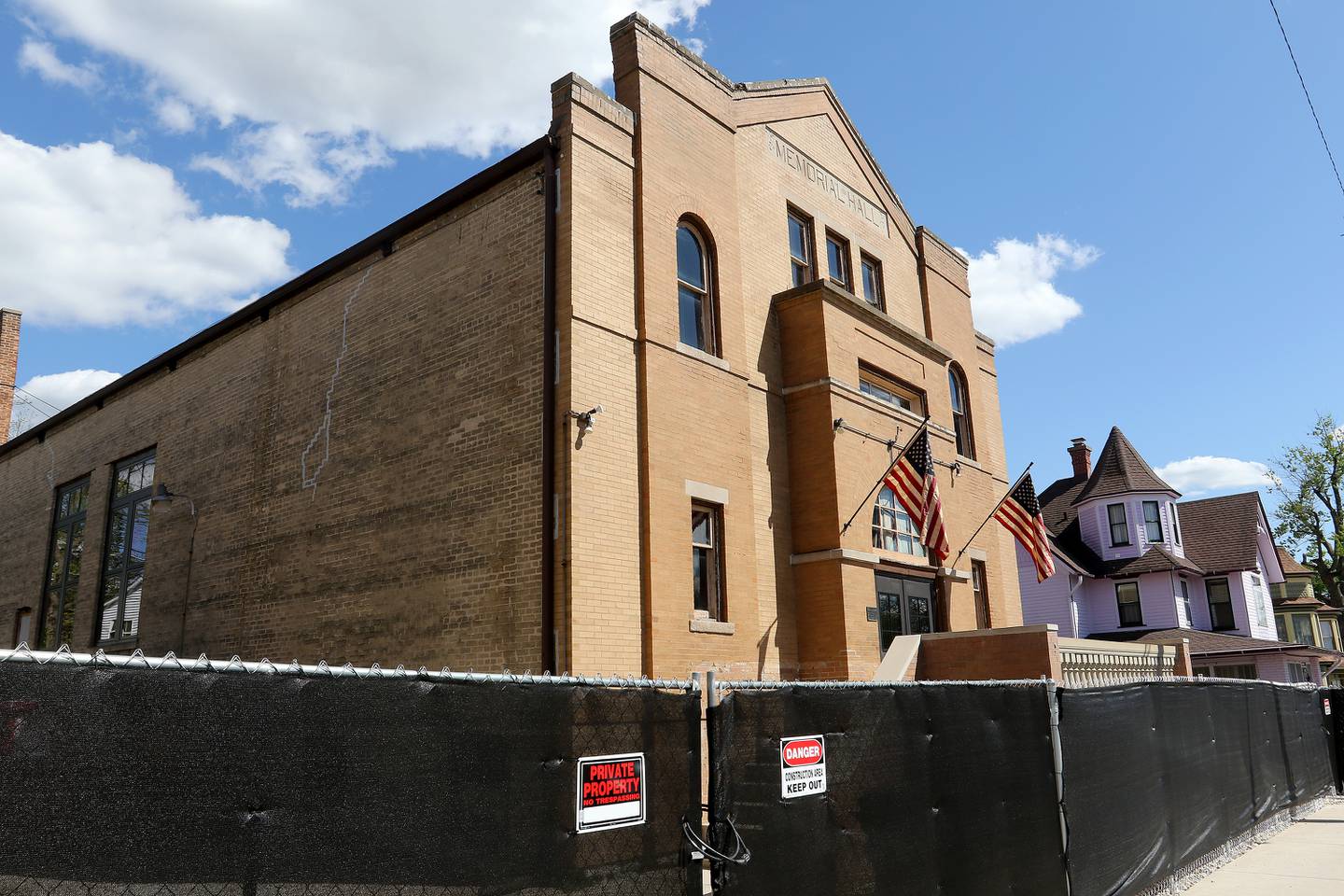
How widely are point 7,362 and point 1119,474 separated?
4241cm

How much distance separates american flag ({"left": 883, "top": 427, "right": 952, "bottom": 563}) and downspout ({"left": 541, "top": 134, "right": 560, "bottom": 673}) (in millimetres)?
5510

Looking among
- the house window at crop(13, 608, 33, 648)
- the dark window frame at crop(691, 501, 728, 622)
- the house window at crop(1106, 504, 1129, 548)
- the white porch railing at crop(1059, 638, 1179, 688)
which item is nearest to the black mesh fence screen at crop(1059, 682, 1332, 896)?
the white porch railing at crop(1059, 638, 1179, 688)

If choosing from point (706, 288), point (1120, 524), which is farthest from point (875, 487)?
point (1120, 524)

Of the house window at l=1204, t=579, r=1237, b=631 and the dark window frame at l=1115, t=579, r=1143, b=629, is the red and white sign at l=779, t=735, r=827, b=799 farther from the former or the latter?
the house window at l=1204, t=579, r=1237, b=631

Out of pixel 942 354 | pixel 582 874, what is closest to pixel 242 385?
pixel 942 354

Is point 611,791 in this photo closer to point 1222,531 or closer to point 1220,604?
point 1220,604

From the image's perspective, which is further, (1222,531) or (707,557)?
(1222,531)

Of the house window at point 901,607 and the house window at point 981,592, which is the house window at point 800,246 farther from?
the house window at point 981,592

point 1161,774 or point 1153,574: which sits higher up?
point 1153,574

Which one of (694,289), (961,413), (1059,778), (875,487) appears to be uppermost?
(694,289)

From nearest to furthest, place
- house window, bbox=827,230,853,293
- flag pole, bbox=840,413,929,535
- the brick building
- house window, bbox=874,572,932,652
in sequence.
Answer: the brick building
flag pole, bbox=840,413,929,535
house window, bbox=874,572,932,652
house window, bbox=827,230,853,293

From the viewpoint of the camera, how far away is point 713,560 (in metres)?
14.3

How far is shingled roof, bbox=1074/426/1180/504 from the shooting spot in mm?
40688

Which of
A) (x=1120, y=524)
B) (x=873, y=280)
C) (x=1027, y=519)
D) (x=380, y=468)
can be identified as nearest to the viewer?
(x=380, y=468)
